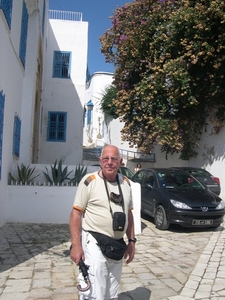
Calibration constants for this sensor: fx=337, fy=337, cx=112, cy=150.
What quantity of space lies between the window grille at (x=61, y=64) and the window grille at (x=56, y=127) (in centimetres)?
211

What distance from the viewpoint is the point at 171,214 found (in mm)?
8305

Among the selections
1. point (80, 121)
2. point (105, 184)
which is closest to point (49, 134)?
point (80, 121)

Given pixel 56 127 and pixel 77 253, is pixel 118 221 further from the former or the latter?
pixel 56 127

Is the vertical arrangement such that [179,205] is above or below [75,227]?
below

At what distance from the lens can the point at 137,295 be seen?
14.5ft

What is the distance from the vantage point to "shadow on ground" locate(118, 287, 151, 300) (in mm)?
4340

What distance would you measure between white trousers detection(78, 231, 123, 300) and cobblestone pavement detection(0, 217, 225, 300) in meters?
1.27

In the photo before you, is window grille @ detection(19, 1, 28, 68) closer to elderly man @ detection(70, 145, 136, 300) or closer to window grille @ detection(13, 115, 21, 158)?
window grille @ detection(13, 115, 21, 158)

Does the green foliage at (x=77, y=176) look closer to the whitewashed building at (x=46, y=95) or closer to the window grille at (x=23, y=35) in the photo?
the whitewashed building at (x=46, y=95)

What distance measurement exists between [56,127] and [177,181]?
9.94 metres

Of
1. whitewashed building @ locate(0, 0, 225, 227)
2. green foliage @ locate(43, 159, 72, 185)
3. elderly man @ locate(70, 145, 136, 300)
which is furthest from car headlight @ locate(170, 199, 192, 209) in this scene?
elderly man @ locate(70, 145, 136, 300)

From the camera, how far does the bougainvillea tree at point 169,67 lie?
545 inches

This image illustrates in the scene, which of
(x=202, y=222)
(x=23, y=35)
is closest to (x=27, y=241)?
(x=202, y=222)

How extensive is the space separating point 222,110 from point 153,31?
4.80 meters
